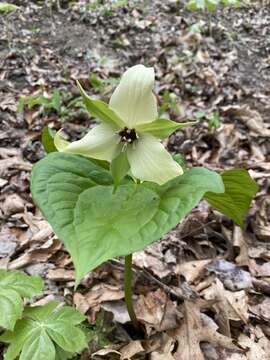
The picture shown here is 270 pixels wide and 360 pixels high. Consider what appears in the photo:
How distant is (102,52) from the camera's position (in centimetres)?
454

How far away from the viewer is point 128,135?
4.12 feet

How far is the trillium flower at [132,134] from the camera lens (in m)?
1.19

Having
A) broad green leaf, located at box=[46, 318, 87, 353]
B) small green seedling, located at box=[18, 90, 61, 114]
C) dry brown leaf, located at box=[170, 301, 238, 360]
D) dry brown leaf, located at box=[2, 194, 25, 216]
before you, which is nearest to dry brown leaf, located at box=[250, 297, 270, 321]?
dry brown leaf, located at box=[170, 301, 238, 360]

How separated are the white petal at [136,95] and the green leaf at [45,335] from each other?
683 millimetres

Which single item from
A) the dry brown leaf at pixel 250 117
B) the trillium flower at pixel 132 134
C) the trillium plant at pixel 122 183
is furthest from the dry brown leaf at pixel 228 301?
the dry brown leaf at pixel 250 117

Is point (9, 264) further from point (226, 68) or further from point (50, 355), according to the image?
point (226, 68)

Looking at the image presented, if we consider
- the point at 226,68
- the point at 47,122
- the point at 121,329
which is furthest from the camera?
the point at 226,68

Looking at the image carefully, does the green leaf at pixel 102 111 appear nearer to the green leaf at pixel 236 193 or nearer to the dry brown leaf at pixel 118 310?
the green leaf at pixel 236 193

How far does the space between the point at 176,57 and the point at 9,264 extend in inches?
123

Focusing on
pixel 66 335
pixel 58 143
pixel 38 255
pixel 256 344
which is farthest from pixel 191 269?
pixel 58 143

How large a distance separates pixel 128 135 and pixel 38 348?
691mm

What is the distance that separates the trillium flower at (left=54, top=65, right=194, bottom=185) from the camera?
119 cm

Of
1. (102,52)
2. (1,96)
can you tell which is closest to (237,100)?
(102,52)

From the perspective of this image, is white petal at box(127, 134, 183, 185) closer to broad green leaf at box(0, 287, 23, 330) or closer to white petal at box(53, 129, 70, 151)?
white petal at box(53, 129, 70, 151)
